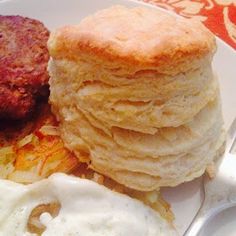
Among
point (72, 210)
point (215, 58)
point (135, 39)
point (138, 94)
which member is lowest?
point (72, 210)

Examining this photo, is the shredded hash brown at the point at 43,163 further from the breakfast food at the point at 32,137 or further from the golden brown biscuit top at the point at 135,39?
the golden brown biscuit top at the point at 135,39

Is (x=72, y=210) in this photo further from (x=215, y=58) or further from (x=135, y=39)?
(x=215, y=58)

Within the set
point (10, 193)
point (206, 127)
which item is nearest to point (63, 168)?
point (10, 193)

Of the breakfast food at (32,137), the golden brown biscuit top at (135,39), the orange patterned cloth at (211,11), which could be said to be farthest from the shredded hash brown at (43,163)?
the orange patterned cloth at (211,11)

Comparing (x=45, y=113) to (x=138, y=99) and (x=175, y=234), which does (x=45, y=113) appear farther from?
(x=175, y=234)

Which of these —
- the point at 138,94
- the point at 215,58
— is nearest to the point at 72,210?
the point at 138,94
